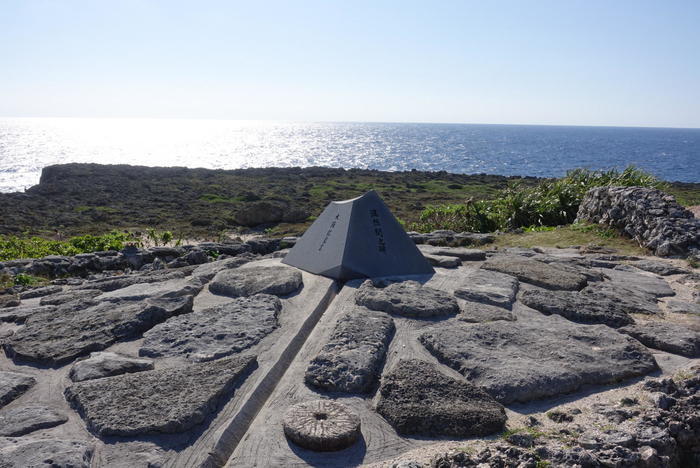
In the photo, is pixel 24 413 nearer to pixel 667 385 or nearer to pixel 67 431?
pixel 67 431

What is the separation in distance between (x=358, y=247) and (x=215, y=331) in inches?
76.8

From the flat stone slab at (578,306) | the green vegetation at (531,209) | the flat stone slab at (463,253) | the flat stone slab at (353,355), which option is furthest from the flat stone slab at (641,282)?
the green vegetation at (531,209)

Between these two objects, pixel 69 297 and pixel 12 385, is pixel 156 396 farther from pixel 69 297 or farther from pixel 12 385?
pixel 69 297

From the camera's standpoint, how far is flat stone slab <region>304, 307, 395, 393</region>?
128 inches

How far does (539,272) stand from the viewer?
5.44 m

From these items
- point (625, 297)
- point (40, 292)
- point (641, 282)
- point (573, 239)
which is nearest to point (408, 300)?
point (625, 297)

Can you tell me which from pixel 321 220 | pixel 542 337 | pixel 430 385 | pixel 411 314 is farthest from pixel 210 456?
pixel 321 220

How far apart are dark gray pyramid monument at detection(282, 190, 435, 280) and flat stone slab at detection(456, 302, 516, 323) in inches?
42.8

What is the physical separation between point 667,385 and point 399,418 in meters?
1.71

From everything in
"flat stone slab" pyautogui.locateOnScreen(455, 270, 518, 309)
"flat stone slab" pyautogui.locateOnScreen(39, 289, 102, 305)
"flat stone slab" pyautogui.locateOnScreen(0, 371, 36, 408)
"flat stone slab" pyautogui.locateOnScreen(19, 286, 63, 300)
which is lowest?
"flat stone slab" pyautogui.locateOnScreen(19, 286, 63, 300)

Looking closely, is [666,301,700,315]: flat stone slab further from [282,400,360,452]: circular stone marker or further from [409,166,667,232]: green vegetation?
[409,166,667,232]: green vegetation

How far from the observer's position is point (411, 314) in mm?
4340

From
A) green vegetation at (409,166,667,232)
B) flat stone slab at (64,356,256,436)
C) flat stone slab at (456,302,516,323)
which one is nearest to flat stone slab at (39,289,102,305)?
flat stone slab at (64,356,256,436)

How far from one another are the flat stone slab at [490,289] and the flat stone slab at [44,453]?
3.26 meters
